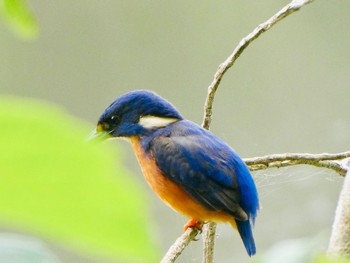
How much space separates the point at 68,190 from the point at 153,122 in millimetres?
982

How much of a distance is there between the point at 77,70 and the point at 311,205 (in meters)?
1.13

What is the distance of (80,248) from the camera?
7 cm

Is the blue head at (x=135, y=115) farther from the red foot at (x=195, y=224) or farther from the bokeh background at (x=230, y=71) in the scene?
the bokeh background at (x=230, y=71)

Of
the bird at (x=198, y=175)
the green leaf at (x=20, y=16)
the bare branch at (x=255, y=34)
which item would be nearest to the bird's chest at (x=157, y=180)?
the bird at (x=198, y=175)

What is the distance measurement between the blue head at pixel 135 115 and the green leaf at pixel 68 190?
98cm

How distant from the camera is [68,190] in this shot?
0.23ft

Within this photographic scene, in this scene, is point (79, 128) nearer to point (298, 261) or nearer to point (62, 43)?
point (298, 261)

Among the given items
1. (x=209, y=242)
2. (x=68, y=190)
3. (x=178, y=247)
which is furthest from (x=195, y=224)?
(x=68, y=190)

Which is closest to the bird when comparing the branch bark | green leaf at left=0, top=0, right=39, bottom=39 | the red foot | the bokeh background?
the red foot

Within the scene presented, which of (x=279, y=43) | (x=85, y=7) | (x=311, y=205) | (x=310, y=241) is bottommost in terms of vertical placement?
(x=311, y=205)

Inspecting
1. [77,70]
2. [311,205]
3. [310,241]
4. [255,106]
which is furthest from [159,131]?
[311,205]

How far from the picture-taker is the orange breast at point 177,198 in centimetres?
94

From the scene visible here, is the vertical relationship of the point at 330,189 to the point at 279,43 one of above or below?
below

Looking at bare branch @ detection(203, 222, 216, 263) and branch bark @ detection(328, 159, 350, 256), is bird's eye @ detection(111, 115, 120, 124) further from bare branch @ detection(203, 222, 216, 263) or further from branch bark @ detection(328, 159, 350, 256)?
branch bark @ detection(328, 159, 350, 256)
